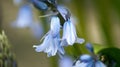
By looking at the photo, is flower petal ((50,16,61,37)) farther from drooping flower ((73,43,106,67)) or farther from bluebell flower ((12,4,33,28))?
bluebell flower ((12,4,33,28))

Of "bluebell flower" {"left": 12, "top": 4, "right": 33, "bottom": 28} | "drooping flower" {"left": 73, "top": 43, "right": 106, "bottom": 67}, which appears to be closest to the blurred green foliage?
"drooping flower" {"left": 73, "top": 43, "right": 106, "bottom": 67}

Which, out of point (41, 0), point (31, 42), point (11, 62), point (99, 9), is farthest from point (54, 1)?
point (31, 42)

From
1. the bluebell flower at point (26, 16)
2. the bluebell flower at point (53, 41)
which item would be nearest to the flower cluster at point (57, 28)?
the bluebell flower at point (53, 41)

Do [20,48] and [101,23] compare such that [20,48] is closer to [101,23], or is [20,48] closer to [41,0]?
→ [101,23]

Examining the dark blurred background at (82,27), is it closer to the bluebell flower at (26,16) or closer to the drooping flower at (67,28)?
the bluebell flower at (26,16)

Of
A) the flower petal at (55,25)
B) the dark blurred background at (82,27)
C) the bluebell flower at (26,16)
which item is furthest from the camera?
the bluebell flower at (26,16)

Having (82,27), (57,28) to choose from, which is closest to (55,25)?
(57,28)

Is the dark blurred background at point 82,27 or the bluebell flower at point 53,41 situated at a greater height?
the bluebell flower at point 53,41
